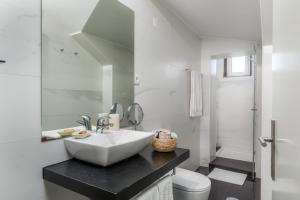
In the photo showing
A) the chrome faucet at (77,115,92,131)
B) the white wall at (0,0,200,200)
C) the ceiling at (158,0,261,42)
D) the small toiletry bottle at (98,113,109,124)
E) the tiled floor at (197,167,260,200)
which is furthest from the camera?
the tiled floor at (197,167,260,200)

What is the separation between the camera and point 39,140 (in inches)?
41.7

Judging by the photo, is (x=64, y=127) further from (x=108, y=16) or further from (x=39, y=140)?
(x=108, y=16)

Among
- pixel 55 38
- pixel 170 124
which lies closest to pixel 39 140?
pixel 55 38

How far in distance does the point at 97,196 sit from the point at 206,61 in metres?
3.12

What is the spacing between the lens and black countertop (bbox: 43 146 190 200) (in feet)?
2.69

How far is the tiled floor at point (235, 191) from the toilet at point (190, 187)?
0.83 m

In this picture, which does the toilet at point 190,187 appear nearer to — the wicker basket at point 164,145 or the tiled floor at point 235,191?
the wicker basket at point 164,145

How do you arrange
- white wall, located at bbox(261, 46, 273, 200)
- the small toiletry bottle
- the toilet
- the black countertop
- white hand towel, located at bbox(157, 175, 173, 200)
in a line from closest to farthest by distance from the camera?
the black countertop, white hand towel, located at bbox(157, 175, 173, 200), the small toiletry bottle, the toilet, white wall, located at bbox(261, 46, 273, 200)

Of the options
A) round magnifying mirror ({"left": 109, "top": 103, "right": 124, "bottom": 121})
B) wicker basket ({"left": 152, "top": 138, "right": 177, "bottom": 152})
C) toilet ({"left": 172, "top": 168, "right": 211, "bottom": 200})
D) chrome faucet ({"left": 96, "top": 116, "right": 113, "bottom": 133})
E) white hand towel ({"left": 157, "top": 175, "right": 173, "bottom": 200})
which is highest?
round magnifying mirror ({"left": 109, "top": 103, "right": 124, "bottom": 121})

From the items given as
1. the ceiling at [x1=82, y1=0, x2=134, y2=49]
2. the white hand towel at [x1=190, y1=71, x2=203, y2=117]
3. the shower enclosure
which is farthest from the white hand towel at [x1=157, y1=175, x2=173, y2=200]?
the shower enclosure

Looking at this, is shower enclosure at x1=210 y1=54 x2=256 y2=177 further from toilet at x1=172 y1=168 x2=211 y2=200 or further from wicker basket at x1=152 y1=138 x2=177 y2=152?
wicker basket at x1=152 y1=138 x2=177 y2=152

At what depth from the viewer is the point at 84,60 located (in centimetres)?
139

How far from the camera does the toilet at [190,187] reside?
1665mm

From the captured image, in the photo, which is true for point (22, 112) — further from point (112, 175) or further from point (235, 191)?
point (235, 191)
